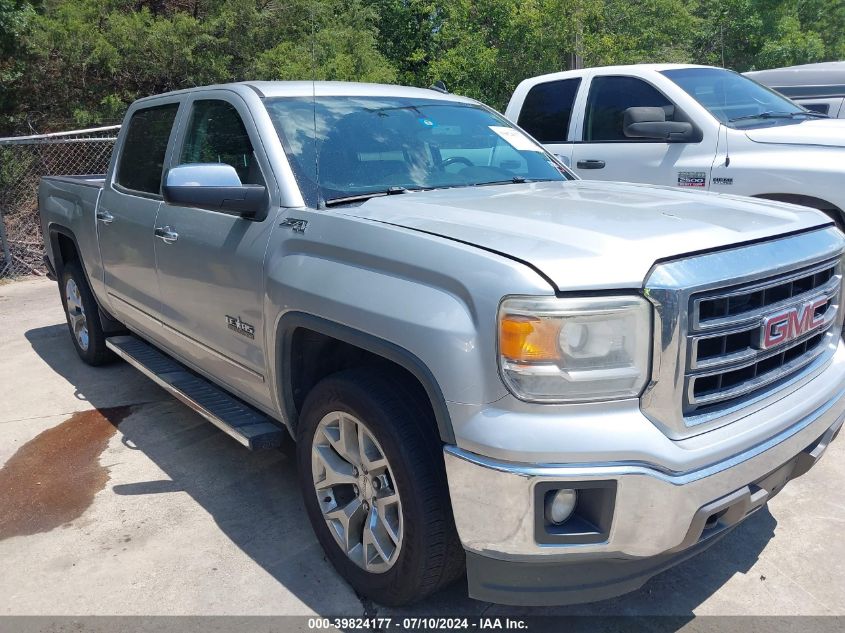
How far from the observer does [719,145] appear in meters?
5.76

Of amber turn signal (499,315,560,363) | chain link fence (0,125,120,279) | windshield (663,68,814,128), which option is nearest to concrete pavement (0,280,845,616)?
amber turn signal (499,315,560,363)

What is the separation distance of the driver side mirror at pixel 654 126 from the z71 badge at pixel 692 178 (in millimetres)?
260

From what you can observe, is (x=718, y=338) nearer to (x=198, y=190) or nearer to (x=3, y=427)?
(x=198, y=190)

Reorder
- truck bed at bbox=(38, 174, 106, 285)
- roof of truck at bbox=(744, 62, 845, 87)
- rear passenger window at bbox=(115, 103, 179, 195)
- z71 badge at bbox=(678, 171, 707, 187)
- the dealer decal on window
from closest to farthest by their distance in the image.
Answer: the dealer decal on window < rear passenger window at bbox=(115, 103, 179, 195) < truck bed at bbox=(38, 174, 106, 285) < z71 badge at bbox=(678, 171, 707, 187) < roof of truck at bbox=(744, 62, 845, 87)

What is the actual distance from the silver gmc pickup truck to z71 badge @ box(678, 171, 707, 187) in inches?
102

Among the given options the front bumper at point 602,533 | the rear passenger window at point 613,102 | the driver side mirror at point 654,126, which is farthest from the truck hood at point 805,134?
the front bumper at point 602,533

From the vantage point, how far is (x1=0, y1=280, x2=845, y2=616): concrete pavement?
2863mm

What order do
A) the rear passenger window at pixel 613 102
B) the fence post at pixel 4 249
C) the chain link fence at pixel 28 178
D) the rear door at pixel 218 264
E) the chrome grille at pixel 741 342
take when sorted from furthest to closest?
the chain link fence at pixel 28 178 → the fence post at pixel 4 249 → the rear passenger window at pixel 613 102 → the rear door at pixel 218 264 → the chrome grille at pixel 741 342

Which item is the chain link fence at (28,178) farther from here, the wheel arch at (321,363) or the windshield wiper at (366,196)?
the wheel arch at (321,363)

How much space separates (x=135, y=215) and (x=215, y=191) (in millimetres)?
1518

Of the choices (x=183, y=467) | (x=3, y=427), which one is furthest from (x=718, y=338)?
(x=3, y=427)

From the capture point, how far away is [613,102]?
664 centimetres

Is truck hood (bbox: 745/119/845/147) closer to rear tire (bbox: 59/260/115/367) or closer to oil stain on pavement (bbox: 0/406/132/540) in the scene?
oil stain on pavement (bbox: 0/406/132/540)

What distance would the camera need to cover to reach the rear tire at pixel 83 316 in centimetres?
551
